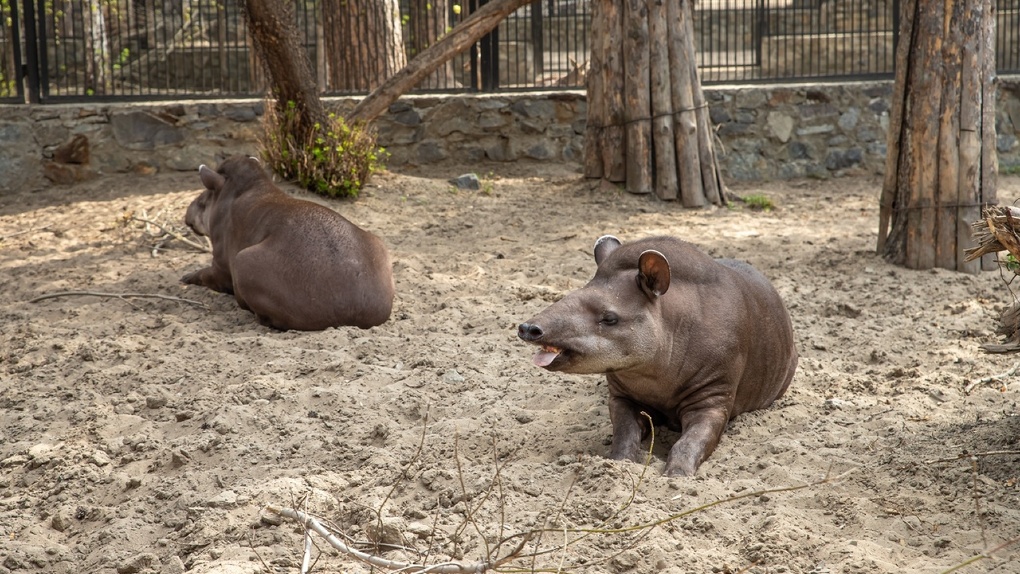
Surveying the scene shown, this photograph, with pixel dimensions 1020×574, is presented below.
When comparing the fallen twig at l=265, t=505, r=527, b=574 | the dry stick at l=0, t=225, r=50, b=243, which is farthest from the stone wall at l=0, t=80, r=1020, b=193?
the fallen twig at l=265, t=505, r=527, b=574

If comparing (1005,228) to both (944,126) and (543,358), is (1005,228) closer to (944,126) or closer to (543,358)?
(543,358)

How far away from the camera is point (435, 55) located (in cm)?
1015

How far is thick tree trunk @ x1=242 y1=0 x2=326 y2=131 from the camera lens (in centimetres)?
946

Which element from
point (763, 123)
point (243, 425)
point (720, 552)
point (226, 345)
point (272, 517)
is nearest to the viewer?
point (720, 552)

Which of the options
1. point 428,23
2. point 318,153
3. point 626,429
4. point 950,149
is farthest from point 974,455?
point 428,23

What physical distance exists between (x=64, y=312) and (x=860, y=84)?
28.1ft

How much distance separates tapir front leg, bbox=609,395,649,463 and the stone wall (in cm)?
674

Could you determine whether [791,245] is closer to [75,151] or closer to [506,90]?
[506,90]

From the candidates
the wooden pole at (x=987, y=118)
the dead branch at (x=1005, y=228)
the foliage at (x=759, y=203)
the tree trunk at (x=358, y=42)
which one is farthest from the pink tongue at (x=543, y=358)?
the tree trunk at (x=358, y=42)

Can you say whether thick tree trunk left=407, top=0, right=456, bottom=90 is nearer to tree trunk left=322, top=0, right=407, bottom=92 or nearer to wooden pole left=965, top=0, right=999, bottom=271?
tree trunk left=322, top=0, right=407, bottom=92

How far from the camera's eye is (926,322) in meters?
6.64

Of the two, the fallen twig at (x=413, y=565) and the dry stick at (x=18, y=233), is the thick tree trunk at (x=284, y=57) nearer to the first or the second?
the dry stick at (x=18, y=233)

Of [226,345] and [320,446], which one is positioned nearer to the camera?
[320,446]

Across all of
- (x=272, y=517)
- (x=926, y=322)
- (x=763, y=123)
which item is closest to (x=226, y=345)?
(x=272, y=517)
